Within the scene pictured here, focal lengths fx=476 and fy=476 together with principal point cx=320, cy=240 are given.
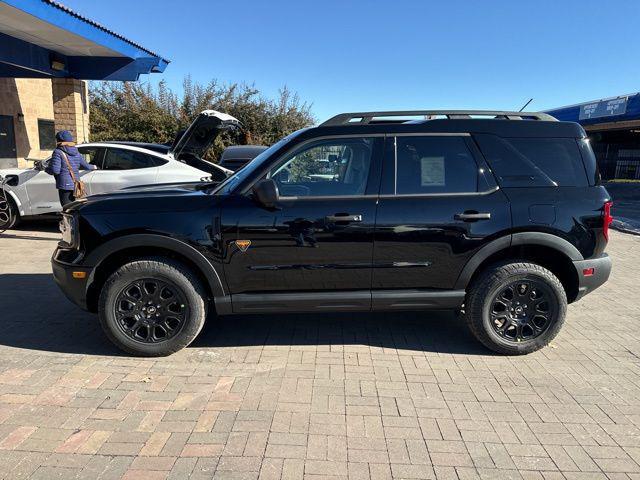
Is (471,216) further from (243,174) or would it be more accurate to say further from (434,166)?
(243,174)

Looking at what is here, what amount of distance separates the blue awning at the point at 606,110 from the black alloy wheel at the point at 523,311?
16751 millimetres

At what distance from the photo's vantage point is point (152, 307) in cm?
378

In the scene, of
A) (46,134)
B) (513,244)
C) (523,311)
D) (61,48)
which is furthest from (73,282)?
(46,134)

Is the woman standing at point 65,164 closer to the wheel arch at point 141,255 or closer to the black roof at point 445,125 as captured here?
the wheel arch at point 141,255

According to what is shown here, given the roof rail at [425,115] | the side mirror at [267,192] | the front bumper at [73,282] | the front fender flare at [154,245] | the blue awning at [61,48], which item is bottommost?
the front bumper at [73,282]

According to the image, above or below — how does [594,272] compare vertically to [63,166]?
below

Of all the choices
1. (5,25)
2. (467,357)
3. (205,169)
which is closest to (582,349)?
(467,357)

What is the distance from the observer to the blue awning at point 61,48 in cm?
804

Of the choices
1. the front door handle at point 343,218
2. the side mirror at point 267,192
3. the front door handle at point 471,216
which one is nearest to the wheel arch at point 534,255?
the front door handle at point 471,216

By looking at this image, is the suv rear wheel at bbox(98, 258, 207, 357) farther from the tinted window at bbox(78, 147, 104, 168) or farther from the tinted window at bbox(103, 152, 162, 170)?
the tinted window at bbox(78, 147, 104, 168)

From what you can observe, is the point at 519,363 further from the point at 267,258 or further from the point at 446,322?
the point at 267,258

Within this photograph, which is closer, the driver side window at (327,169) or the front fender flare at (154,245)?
the front fender flare at (154,245)

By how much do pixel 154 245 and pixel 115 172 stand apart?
17.2ft

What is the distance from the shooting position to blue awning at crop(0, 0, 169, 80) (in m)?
8.04
